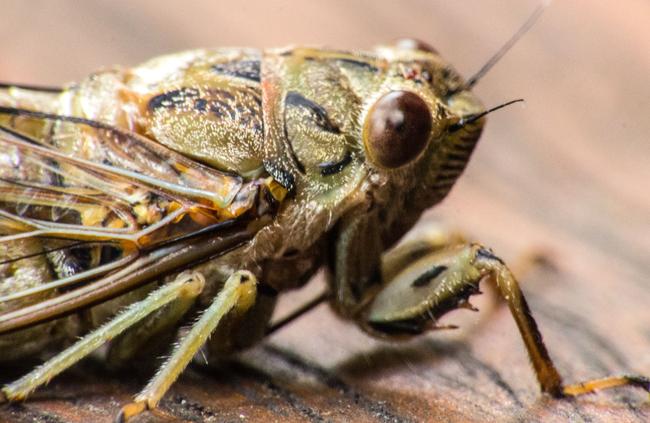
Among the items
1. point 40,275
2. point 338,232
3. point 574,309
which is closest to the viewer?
point 40,275

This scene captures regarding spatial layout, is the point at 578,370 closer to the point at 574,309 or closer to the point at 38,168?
the point at 574,309

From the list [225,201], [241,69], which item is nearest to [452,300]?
[225,201]

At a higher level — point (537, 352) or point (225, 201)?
point (537, 352)

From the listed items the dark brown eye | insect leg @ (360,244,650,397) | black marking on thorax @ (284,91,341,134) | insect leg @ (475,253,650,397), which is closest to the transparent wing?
black marking on thorax @ (284,91,341,134)

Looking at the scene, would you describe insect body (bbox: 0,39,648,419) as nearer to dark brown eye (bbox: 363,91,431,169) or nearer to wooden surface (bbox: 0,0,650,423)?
dark brown eye (bbox: 363,91,431,169)

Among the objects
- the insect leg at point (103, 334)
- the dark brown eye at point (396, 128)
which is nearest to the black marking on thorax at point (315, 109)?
the dark brown eye at point (396, 128)

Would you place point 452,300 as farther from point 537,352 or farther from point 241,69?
point 241,69

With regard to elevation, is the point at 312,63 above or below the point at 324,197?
above

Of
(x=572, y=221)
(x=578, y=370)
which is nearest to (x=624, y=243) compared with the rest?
(x=572, y=221)
